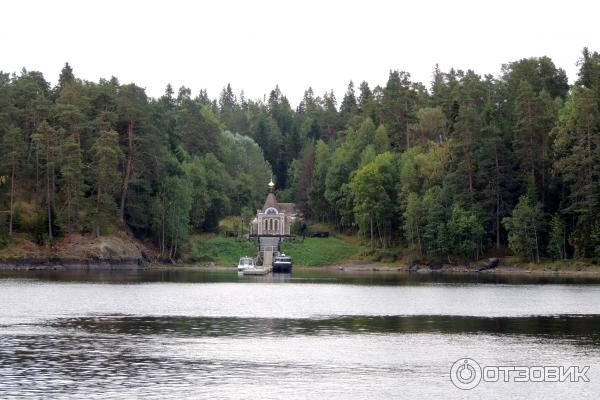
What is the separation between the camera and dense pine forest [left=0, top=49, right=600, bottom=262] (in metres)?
130

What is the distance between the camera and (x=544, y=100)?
14062cm

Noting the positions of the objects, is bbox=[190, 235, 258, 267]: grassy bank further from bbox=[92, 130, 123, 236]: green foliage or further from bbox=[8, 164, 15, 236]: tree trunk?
bbox=[8, 164, 15, 236]: tree trunk

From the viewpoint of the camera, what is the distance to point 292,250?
502ft

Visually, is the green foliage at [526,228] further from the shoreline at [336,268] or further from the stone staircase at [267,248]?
the stone staircase at [267,248]

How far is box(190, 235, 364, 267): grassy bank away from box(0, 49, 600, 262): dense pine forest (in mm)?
3976

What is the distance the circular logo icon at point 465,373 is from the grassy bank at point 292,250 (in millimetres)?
105468

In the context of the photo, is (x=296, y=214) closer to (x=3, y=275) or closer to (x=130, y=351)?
(x=3, y=275)

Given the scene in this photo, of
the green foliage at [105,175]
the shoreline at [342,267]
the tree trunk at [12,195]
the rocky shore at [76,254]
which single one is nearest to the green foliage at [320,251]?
the shoreline at [342,267]

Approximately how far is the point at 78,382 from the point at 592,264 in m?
99.5

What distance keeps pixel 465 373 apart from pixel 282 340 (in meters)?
13.4

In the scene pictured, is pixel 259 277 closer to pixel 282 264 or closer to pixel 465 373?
pixel 282 264

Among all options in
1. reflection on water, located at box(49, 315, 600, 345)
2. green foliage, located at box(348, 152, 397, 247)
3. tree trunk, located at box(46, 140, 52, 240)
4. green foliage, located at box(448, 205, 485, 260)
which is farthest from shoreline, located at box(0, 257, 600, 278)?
reflection on water, located at box(49, 315, 600, 345)

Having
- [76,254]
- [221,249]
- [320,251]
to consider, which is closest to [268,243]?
[221,249]

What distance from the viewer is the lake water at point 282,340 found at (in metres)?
38.0
